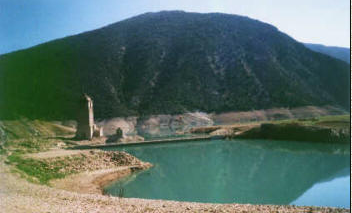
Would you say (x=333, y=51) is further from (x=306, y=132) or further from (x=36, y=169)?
(x=36, y=169)

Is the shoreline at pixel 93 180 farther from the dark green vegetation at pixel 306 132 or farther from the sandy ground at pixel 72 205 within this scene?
the dark green vegetation at pixel 306 132

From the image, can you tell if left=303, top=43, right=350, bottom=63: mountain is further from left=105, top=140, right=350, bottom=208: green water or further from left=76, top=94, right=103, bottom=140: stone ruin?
left=105, top=140, right=350, bottom=208: green water

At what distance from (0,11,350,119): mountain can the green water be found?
3720 cm

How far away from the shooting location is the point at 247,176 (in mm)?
18047

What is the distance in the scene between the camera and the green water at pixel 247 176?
44.7 ft

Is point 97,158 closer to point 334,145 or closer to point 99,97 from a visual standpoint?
point 334,145

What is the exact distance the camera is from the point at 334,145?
93.6 ft

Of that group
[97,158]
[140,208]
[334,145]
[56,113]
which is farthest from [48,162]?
[56,113]

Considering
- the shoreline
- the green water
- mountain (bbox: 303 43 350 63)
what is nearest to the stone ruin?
the green water

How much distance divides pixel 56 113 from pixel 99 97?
10201mm

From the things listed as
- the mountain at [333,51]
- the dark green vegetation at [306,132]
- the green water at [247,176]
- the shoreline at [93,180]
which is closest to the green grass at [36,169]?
the shoreline at [93,180]

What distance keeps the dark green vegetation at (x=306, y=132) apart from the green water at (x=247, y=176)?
60.6 inches

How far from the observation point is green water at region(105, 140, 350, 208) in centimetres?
1361

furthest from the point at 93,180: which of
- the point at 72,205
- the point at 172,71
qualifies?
the point at 172,71
